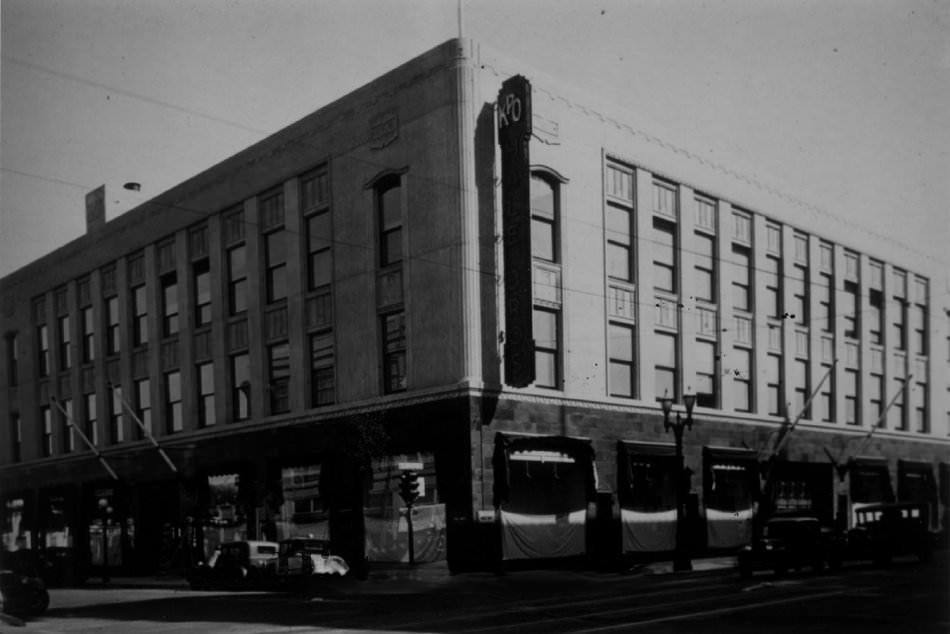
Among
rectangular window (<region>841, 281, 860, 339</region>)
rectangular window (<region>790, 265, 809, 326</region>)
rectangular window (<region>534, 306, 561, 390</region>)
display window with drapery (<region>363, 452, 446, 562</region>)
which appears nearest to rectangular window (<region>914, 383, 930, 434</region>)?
rectangular window (<region>841, 281, 860, 339</region>)

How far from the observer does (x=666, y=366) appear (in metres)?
32.9

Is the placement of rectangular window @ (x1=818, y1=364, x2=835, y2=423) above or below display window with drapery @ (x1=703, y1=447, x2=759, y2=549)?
above

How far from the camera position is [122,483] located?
130 ft

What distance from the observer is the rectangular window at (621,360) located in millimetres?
30984

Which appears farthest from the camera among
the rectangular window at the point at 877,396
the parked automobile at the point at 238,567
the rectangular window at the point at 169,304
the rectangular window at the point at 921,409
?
the rectangular window at the point at 169,304

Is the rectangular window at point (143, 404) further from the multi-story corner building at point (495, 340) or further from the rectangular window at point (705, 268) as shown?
the rectangular window at point (705, 268)

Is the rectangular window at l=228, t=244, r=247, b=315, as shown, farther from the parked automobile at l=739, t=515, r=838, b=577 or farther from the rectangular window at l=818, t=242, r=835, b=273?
the rectangular window at l=818, t=242, r=835, b=273

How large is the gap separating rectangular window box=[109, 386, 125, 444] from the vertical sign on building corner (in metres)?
21.0

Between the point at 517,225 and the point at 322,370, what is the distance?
342 inches

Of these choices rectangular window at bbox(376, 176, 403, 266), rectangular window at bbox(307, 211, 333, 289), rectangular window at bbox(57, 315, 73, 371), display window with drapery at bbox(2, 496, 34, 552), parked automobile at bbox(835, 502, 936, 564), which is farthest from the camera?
display window with drapery at bbox(2, 496, 34, 552)

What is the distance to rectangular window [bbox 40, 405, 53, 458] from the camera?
44.3 meters

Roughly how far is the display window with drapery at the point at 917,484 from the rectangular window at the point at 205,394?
23.8 meters

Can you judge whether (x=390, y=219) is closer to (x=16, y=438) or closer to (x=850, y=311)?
(x=850, y=311)

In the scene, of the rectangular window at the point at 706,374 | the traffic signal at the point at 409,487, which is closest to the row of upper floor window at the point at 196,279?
the traffic signal at the point at 409,487
